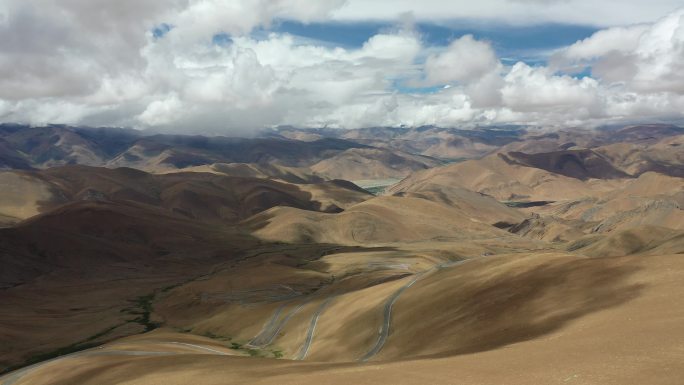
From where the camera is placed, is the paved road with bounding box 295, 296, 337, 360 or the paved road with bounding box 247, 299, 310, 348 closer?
the paved road with bounding box 295, 296, 337, 360

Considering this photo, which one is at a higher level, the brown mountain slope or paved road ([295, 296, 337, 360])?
the brown mountain slope

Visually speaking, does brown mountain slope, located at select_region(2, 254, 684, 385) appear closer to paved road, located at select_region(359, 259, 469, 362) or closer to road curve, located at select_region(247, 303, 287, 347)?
paved road, located at select_region(359, 259, 469, 362)

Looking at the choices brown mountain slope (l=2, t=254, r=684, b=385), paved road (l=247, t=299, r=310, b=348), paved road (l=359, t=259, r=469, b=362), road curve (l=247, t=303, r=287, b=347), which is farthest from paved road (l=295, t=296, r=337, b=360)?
paved road (l=359, t=259, r=469, b=362)

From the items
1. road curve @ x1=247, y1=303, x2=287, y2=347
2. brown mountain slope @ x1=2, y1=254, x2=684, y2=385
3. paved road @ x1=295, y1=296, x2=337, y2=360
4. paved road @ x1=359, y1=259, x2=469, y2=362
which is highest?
brown mountain slope @ x1=2, y1=254, x2=684, y2=385

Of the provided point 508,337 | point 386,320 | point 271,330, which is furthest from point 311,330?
point 508,337

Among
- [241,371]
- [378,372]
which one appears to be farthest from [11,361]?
[378,372]

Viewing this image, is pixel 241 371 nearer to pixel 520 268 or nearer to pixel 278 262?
pixel 520 268

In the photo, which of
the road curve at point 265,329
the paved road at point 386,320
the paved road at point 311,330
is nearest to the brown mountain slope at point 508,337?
the paved road at point 386,320

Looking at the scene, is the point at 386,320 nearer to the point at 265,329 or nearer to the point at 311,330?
the point at 311,330

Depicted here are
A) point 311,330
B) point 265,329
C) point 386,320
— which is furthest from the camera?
point 265,329
